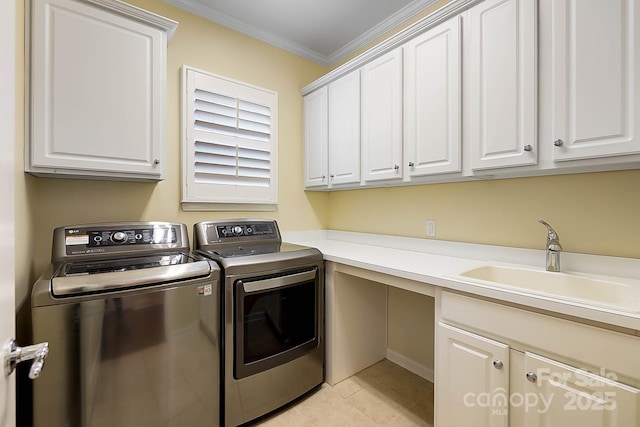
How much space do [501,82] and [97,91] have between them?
205cm

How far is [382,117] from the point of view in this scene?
1.99 m

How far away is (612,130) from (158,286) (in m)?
1.99

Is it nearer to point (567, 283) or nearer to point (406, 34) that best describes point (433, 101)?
point (406, 34)

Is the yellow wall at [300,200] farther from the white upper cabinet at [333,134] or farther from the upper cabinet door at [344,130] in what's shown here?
the upper cabinet door at [344,130]

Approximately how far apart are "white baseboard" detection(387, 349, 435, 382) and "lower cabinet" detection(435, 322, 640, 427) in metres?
0.79

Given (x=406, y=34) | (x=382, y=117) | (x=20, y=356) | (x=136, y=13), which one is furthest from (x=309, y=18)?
(x=20, y=356)

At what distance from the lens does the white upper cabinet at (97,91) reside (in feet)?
4.49

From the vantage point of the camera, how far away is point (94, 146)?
58.9 inches

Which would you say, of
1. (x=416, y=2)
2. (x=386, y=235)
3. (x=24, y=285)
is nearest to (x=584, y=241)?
(x=386, y=235)

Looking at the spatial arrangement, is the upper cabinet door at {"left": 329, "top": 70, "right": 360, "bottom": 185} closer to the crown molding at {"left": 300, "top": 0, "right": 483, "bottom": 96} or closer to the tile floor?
the crown molding at {"left": 300, "top": 0, "right": 483, "bottom": 96}

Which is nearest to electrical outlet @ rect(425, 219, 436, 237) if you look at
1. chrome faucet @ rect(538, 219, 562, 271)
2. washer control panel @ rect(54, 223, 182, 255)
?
chrome faucet @ rect(538, 219, 562, 271)

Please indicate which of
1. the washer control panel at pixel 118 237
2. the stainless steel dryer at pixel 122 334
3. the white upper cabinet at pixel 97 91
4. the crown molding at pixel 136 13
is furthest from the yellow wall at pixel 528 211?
the crown molding at pixel 136 13

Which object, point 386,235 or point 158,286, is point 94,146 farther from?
point 386,235

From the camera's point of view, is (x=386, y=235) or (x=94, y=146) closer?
(x=94, y=146)
